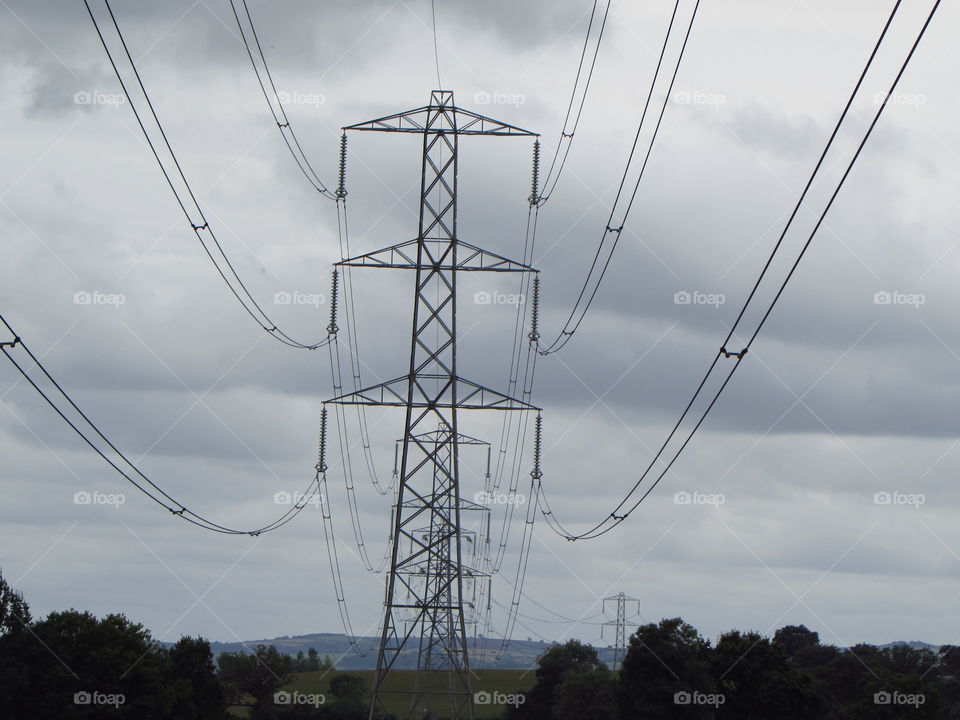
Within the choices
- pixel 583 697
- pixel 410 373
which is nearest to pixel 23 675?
pixel 410 373

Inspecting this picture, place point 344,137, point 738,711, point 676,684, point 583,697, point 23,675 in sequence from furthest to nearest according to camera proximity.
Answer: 1. point 583,697
2. point 738,711
3. point 676,684
4. point 23,675
5. point 344,137

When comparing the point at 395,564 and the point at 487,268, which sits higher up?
the point at 487,268

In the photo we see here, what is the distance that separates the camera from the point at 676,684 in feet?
332

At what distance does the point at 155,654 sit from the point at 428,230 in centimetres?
5693

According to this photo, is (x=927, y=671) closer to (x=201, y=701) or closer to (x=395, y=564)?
(x=201, y=701)

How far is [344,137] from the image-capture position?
61250 mm

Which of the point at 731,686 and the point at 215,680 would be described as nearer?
the point at 731,686

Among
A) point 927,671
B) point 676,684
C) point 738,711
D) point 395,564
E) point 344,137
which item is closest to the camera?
point 395,564

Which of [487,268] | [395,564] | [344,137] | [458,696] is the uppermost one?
[344,137]

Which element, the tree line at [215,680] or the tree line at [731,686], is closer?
the tree line at [215,680]

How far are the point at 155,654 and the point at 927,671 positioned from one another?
4550 inches

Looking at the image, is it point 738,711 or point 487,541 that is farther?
point 738,711

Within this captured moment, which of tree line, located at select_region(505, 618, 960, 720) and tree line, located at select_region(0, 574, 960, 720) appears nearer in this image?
tree line, located at select_region(0, 574, 960, 720)

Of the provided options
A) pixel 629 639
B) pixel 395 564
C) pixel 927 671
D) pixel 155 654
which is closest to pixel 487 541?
pixel 629 639
